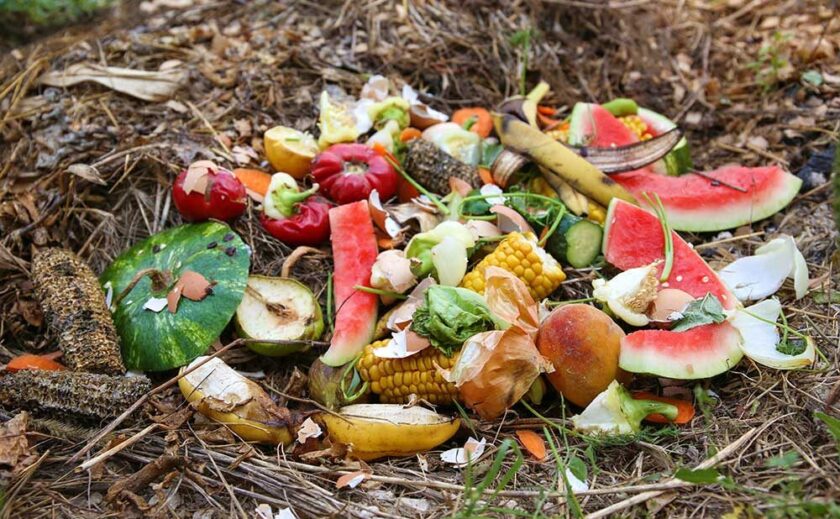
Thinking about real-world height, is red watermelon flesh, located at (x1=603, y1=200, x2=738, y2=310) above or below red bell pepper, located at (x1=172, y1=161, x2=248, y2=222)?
below

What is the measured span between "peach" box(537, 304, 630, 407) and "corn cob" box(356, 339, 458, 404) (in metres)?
0.32

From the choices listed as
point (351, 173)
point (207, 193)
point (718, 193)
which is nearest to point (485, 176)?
point (351, 173)

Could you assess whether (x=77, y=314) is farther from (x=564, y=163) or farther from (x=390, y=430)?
(x=564, y=163)

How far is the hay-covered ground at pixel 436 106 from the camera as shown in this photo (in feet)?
6.26

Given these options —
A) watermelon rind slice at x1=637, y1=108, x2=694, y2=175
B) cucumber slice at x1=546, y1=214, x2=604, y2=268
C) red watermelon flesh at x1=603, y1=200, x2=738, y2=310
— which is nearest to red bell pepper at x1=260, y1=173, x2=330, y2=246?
cucumber slice at x1=546, y1=214, x2=604, y2=268

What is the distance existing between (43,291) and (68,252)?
0.22 metres

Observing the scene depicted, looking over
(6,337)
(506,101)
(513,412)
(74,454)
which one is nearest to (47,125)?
(6,337)

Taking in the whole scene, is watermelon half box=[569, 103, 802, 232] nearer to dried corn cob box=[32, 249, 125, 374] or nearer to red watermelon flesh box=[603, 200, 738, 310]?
red watermelon flesh box=[603, 200, 738, 310]

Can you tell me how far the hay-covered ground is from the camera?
6.26 feet

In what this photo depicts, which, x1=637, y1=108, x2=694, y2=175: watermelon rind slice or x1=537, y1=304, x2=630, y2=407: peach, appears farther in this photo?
x1=637, y1=108, x2=694, y2=175: watermelon rind slice

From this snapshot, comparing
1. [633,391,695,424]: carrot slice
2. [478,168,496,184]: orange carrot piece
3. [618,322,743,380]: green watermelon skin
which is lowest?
[633,391,695,424]: carrot slice

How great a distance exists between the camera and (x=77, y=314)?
231cm

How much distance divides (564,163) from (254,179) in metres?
1.23

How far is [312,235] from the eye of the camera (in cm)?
267
